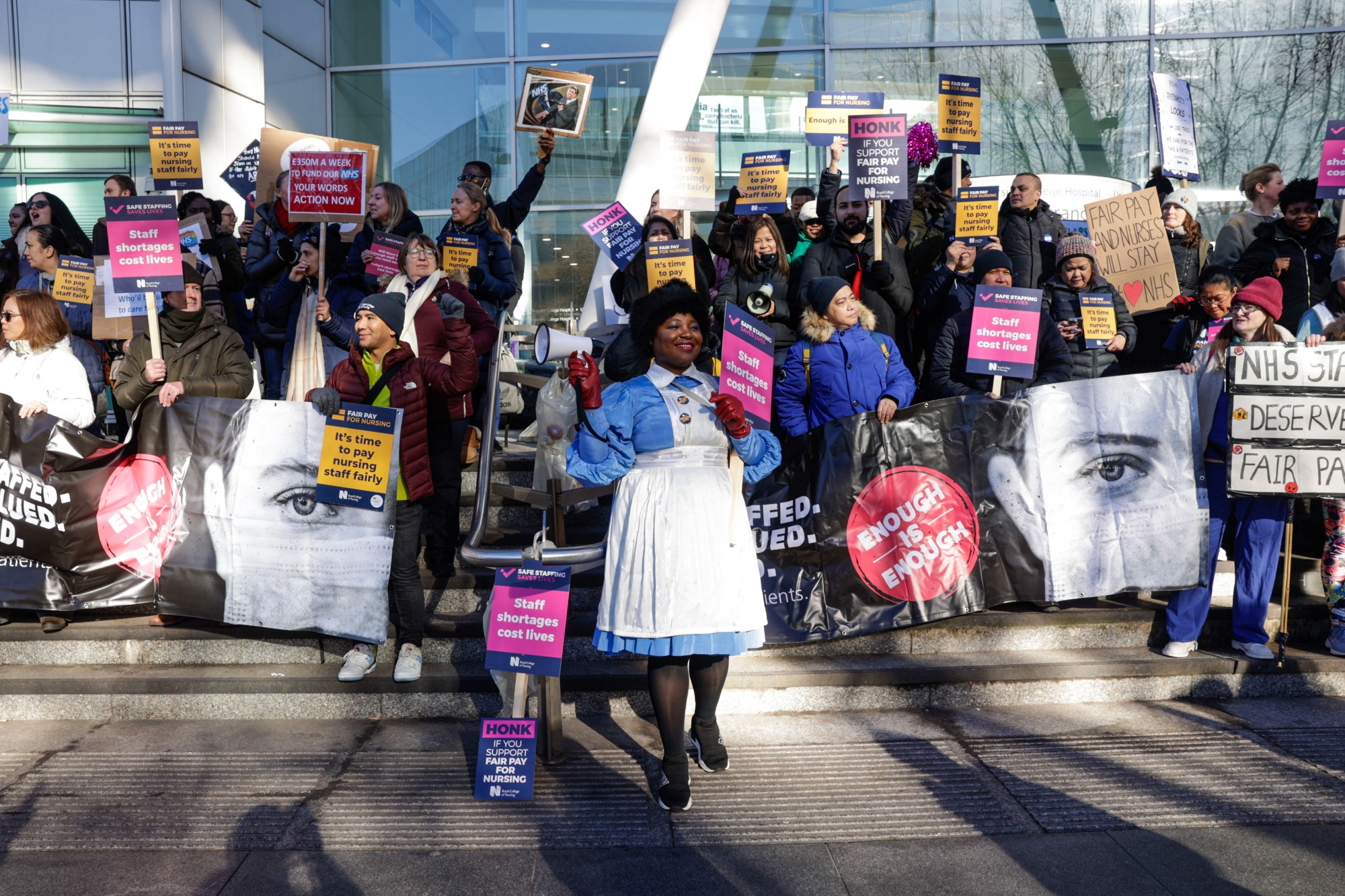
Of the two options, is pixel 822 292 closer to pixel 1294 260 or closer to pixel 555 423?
pixel 555 423

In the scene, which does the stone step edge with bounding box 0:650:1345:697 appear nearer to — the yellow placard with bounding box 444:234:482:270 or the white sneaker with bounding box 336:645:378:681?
the white sneaker with bounding box 336:645:378:681

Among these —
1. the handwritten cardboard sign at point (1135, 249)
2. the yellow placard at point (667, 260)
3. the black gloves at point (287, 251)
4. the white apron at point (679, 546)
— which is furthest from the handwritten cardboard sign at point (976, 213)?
the black gloves at point (287, 251)

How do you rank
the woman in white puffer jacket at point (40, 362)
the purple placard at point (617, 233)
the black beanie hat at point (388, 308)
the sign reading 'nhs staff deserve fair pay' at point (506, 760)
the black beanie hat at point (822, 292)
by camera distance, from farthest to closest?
the purple placard at point (617, 233) < the woman in white puffer jacket at point (40, 362) < the black beanie hat at point (822, 292) < the black beanie hat at point (388, 308) < the sign reading 'nhs staff deserve fair pay' at point (506, 760)

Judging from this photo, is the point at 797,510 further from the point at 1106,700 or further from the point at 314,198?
the point at 314,198

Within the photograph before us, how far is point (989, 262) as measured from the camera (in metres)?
6.66

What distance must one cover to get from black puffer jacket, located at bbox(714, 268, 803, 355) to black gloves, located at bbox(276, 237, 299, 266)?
9.70 ft

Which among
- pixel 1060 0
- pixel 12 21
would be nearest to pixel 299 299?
pixel 12 21

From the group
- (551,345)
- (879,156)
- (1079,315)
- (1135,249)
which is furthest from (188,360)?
(1135,249)

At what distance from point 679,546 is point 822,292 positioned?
2264mm

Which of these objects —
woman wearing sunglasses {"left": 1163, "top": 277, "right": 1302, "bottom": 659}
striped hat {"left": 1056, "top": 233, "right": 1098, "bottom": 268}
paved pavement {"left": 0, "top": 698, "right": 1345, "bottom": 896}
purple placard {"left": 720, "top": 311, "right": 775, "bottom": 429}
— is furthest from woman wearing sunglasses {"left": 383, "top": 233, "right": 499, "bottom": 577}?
woman wearing sunglasses {"left": 1163, "top": 277, "right": 1302, "bottom": 659}

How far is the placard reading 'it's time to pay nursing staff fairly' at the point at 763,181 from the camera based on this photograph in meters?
7.89

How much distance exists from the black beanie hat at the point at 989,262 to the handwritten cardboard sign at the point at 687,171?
185 centimetres

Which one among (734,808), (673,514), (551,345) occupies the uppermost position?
(551,345)

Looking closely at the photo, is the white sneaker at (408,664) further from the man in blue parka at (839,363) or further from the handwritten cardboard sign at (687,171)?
the handwritten cardboard sign at (687,171)
